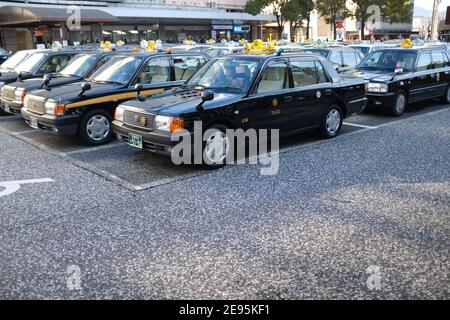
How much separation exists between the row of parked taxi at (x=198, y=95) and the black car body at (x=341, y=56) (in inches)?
76.4

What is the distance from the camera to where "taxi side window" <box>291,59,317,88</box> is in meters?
7.31

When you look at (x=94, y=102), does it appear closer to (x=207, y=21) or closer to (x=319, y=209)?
(x=319, y=209)

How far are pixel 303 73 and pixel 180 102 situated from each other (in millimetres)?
2382

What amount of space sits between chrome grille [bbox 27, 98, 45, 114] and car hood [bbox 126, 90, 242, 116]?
1.97m

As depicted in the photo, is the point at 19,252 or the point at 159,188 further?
the point at 159,188

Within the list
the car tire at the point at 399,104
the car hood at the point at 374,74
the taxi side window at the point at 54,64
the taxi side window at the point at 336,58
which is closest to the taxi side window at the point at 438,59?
the car hood at the point at 374,74

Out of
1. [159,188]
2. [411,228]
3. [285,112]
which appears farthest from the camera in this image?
[285,112]

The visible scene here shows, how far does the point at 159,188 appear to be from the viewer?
18.3 feet

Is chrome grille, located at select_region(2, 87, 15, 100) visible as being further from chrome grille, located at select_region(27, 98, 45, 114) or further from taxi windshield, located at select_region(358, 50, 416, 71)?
taxi windshield, located at select_region(358, 50, 416, 71)

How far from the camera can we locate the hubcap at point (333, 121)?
8.06 meters

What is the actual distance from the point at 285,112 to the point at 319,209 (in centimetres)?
265

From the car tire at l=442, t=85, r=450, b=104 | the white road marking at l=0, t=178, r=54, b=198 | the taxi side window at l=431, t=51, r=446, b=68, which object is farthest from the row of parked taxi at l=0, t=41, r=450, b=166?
the car tire at l=442, t=85, r=450, b=104
